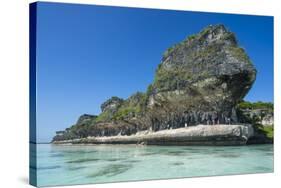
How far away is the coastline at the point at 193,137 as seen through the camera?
13.8 metres

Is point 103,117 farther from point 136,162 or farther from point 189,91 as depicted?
point 189,91

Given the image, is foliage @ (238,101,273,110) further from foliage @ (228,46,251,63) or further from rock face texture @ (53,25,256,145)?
foliage @ (228,46,251,63)

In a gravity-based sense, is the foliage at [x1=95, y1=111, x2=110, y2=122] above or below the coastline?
above

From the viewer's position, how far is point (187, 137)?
14.9 metres

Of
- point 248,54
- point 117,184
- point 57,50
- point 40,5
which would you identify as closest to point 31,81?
point 57,50

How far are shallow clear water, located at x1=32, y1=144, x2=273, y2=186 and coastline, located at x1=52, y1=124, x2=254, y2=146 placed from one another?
0.28 metres

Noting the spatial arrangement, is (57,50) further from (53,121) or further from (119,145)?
(119,145)

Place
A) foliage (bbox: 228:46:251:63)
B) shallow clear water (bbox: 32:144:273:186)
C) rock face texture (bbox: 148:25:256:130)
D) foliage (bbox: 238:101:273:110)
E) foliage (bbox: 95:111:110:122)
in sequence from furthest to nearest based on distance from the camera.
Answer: foliage (bbox: 238:101:273:110) < foliage (bbox: 228:46:251:63) < rock face texture (bbox: 148:25:256:130) < foliage (bbox: 95:111:110:122) < shallow clear water (bbox: 32:144:273:186)

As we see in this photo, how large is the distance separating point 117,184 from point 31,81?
2750mm

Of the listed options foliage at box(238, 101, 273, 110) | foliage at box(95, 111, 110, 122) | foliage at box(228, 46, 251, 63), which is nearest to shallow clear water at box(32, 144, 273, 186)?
foliage at box(95, 111, 110, 122)

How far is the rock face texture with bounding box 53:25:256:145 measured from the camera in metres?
13.5

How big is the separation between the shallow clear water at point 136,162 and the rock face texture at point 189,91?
810 millimetres

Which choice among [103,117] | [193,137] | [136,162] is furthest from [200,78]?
[136,162]

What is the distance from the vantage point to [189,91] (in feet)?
49.5
